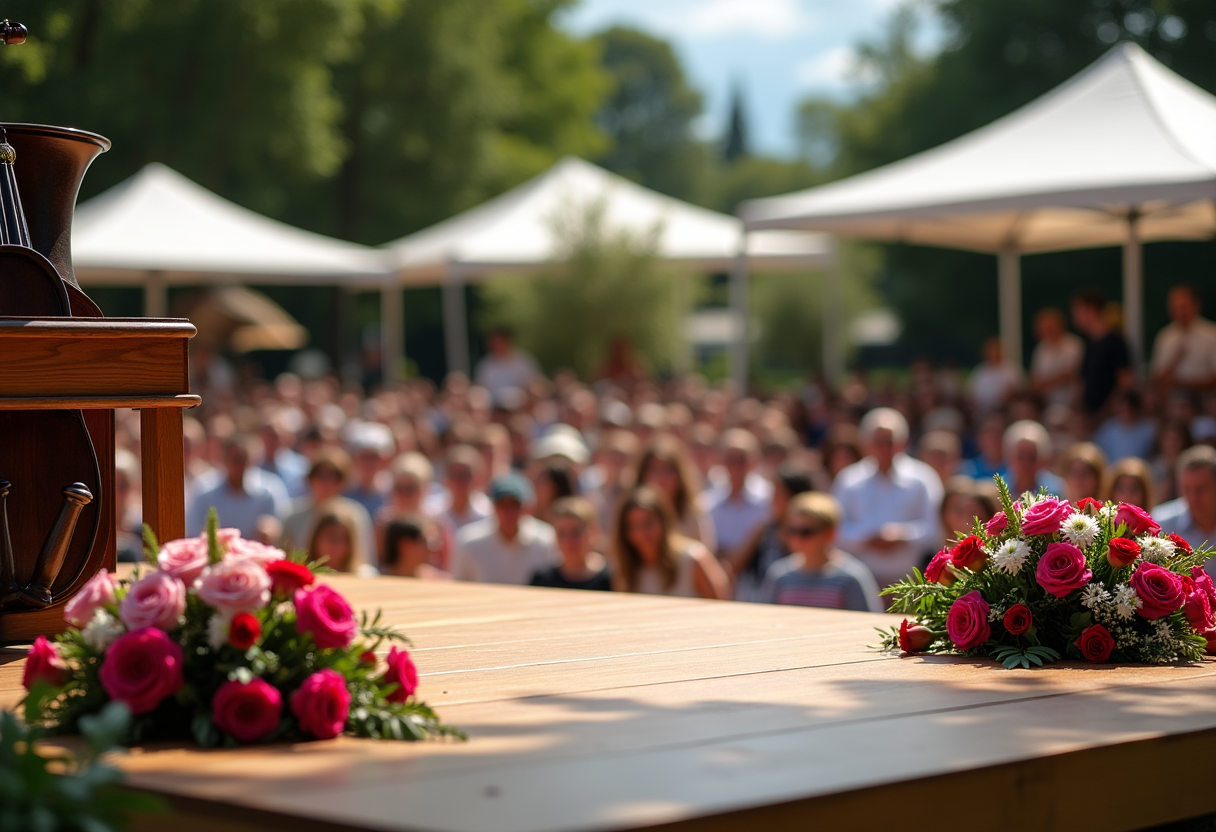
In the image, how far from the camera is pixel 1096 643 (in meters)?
3.56

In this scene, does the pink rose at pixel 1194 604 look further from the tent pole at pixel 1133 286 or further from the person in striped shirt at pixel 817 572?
the tent pole at pixel 1133 286

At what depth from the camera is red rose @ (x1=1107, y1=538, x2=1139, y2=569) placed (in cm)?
348

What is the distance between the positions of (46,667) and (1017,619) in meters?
2.13

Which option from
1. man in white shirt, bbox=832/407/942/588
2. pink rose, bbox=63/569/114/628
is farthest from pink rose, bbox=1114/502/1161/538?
man in white shirt, bbox=832/407/942/588

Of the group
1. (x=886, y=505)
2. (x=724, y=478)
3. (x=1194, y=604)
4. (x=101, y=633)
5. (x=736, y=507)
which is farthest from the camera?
(x=724, y=478)

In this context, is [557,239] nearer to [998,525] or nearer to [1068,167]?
[1068,167]

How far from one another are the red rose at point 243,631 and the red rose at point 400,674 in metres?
0.28

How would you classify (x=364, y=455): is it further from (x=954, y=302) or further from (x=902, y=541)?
(x=954, y=302)

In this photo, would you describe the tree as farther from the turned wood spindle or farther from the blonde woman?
the turned wood spindle

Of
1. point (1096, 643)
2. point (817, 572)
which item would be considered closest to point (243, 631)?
point (1096, 643)

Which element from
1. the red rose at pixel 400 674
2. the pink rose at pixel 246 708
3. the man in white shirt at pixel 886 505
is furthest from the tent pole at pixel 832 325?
the pink rose at pixel 246 708

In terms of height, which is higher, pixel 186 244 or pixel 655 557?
pixel 186 244

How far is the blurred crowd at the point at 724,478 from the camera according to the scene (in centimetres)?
702

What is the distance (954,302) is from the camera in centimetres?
3384
